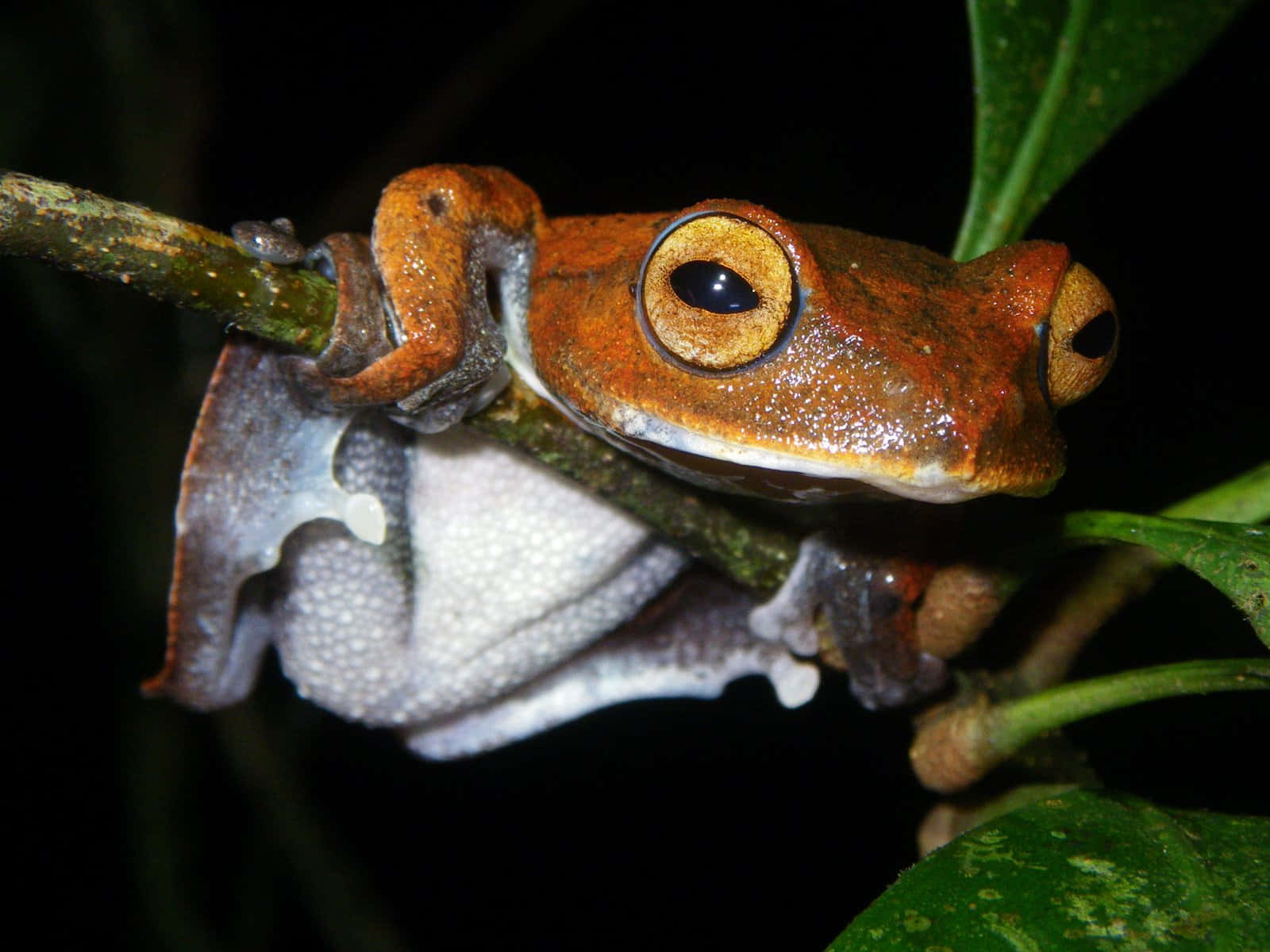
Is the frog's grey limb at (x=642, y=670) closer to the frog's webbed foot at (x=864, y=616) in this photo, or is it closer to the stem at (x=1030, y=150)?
the frog's webbed foot at (x=864, y=616)

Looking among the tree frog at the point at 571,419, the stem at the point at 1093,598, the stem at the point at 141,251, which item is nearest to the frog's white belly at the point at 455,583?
the tree frog at the point at 571,419

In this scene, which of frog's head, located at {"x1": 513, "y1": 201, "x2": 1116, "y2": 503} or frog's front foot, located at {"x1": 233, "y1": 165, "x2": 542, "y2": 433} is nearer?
frog's head, located at {"x1": 513, "y1": 201, "x2": 1116, "y2": 503}

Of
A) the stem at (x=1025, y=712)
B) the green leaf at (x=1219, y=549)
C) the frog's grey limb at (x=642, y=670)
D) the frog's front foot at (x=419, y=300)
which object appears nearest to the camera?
the green leaf at (x=1219, y=549)

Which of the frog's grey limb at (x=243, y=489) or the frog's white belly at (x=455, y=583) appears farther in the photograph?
the frog's white belly at (x=455, y=583)

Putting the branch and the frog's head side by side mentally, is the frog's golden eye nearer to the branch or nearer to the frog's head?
the frog's head

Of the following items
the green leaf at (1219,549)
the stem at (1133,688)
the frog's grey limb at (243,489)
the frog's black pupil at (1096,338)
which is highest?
the frog's grey limb at (243,489)

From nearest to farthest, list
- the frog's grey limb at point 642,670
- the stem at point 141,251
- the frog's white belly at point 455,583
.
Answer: the stem at point 141,251, the frog's white belly at point 455,583, the frog's grey limb at point 642,670

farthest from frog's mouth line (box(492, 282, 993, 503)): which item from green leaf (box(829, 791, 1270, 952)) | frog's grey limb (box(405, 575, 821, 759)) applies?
frog's grey limb (box(405, 575, 821, 759))

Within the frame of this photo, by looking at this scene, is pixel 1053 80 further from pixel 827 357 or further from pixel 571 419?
pixel 571 419
